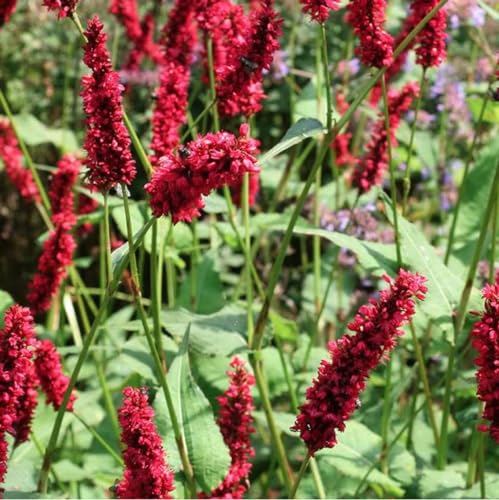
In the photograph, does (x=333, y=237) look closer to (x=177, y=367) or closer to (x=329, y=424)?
(x=177, y=367)

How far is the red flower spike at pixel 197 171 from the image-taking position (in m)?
1.40

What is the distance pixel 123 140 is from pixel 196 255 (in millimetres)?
1618

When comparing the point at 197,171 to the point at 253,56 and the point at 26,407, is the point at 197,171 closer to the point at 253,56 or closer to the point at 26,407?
the point at 253,56

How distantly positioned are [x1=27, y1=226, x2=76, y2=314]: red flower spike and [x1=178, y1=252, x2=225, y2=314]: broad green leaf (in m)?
0.74

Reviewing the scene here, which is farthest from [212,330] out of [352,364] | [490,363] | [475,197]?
[475,197]

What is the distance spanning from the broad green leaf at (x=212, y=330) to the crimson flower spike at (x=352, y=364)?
0.71 metres

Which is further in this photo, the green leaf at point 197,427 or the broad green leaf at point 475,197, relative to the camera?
the broad green leaf at point 475,197

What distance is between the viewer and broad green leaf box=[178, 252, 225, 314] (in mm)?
3201

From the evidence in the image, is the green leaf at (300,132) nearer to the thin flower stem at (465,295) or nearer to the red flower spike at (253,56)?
the red flower spike at (253,56)

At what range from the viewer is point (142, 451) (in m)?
1.55

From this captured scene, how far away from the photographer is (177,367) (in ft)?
6.59

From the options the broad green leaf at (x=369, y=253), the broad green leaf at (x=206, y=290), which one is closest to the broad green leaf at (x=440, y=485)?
the broad green leaf at (x=369, y=253)

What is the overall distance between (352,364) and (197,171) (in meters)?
0.42

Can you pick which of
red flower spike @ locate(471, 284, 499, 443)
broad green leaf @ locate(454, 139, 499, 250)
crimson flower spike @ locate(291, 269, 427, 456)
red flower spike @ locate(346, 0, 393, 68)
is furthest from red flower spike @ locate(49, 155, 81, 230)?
broad green leaf @ locate(454, 139, 499, 250)
